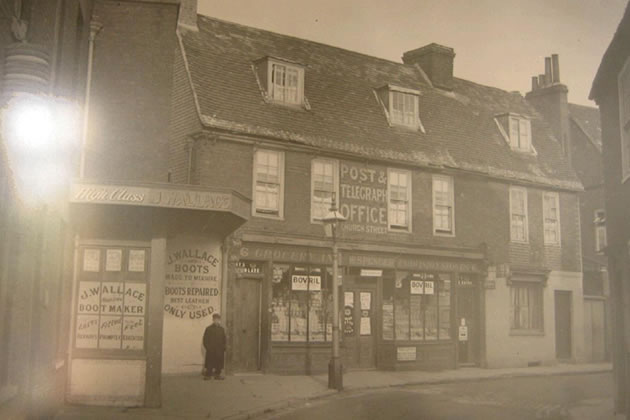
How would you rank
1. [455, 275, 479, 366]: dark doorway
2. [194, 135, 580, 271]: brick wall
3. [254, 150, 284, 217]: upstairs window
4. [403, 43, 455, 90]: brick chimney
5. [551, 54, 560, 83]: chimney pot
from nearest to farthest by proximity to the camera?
[194, 135, 580, 271]: brick wall → [254, 150, 284, 217]: upstairs window → [455, 275, 479, 366]: dark doorway → [403, 43, 455, 90]: brick chimney → [551, 54, 560, 83]: chimney pot

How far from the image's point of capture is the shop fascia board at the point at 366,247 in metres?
19.8

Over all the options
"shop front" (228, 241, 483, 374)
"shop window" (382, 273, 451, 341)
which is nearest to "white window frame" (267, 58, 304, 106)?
"shop front" (228, 241, 483, 374)

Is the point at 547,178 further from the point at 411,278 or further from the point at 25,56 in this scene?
the point at 25,56

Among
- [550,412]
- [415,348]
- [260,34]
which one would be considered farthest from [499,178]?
[550,412]

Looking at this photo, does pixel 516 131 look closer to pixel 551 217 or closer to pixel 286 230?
pixel 551 217

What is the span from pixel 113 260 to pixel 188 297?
5.77 metres

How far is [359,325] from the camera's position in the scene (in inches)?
856

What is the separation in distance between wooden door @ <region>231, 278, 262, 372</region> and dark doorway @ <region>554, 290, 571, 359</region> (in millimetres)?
12756

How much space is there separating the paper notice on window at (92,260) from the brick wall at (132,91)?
5.48m

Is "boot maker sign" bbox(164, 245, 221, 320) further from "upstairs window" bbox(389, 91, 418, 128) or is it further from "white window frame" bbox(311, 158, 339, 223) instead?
"upstairs window" bbox(389, 91, 418, 128)

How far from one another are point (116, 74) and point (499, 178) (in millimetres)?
13775

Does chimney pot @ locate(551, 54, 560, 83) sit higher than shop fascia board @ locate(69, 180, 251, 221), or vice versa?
chimney pot @ locate(551, 54, 560, 83)

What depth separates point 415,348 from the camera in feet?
74.0

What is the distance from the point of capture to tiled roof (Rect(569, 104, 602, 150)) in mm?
35659
